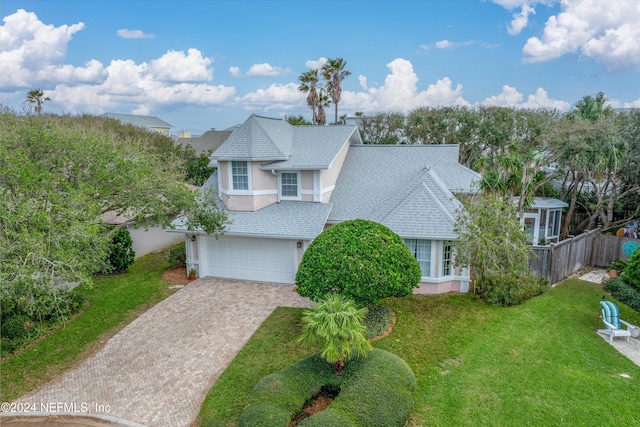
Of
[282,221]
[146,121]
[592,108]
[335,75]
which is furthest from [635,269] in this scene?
[146,121]

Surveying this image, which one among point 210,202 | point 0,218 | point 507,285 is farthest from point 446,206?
point 0,218

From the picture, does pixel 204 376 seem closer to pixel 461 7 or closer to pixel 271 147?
pixel 271 147

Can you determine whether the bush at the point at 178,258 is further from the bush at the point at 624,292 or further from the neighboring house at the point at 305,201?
the bush at the point at 624,292

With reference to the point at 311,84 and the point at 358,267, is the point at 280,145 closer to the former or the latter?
the point at 358,267

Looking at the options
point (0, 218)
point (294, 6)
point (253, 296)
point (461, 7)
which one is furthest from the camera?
point (294, 6)

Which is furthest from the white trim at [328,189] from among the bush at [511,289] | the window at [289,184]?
the bush at [511,289]
